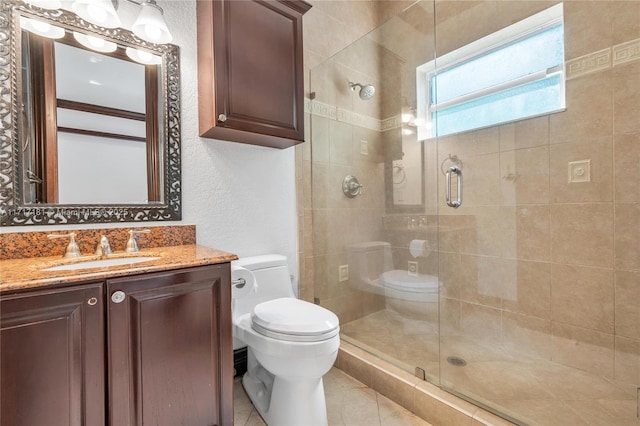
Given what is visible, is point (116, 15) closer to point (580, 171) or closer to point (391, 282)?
point (391, 282)

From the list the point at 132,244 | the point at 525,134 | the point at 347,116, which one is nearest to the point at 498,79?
the point at 525,134

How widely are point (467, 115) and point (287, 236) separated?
1.47 meters

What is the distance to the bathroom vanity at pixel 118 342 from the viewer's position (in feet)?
2.65

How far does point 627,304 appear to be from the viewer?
1500mm

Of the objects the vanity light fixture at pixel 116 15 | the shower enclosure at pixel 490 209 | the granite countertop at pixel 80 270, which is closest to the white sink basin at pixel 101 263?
the granite countertop at pixel 80 270

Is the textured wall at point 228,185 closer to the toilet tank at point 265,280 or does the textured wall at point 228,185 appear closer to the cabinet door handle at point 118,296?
the toilet tank at point 265,280

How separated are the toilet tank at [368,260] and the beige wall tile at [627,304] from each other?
3.91ft

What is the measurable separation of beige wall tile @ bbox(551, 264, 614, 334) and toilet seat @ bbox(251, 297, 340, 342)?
1346 mm

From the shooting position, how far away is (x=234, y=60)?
1471 millimetres

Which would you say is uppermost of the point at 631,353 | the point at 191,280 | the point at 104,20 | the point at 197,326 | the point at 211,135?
the point at 104,20

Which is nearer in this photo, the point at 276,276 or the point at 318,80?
the point at 276,276

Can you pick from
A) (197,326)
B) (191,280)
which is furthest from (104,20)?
(197,326)

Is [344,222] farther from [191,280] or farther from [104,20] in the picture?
[104,20]

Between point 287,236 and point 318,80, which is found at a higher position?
point 318,80
